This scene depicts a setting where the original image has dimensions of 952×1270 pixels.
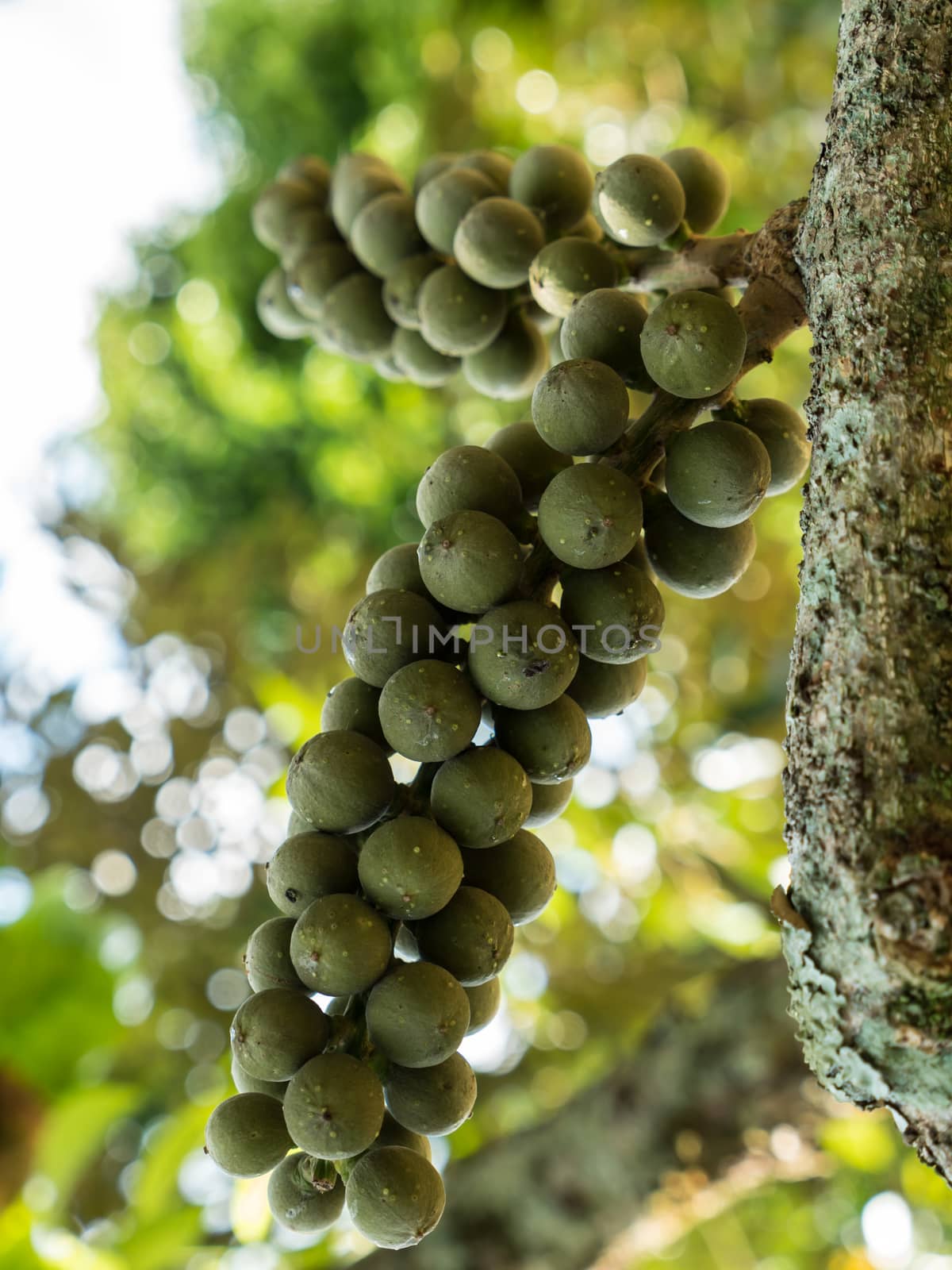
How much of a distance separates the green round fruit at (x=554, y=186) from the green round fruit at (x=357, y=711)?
0.58 meters

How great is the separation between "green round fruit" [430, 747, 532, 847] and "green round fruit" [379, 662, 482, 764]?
0.02 m

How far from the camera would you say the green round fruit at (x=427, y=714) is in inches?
31.1

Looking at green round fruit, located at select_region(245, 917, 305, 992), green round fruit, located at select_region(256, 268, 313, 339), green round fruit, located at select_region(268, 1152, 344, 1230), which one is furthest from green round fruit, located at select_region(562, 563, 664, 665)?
green round fruit, located at select_region(256, 268, 313, 339)

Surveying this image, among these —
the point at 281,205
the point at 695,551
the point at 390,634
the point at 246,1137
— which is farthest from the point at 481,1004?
the point at 281,205

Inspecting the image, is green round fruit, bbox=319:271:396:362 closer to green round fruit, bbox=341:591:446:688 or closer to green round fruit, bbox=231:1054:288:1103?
green round fruit, bbox=341:591:446:688

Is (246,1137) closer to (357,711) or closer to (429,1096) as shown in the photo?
(429,1096)

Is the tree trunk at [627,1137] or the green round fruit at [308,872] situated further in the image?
the tree trunk at [627,1137]

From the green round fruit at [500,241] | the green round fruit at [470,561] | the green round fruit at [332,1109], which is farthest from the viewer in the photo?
the green round fruit at [500,241]

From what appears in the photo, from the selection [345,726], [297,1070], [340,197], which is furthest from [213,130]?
[297,1070]

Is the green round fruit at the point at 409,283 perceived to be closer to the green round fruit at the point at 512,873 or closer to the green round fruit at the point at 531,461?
the green round fruit at the point at 531,461

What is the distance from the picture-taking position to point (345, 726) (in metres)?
0.89

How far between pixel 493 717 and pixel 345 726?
0.13m

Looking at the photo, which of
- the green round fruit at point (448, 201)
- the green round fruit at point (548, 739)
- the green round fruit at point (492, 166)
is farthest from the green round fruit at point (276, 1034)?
the green round fruit at point (492, 166)

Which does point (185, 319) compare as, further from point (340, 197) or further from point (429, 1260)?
point (429, 1260)
